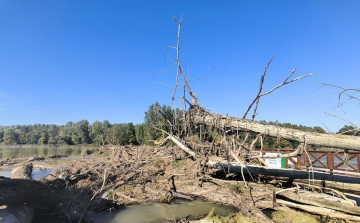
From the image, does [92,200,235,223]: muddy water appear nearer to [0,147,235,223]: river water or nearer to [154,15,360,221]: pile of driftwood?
[0,147,235,223]: river water

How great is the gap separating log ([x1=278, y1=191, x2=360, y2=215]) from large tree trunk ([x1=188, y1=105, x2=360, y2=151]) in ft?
8.45

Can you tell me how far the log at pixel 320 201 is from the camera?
5516 mm

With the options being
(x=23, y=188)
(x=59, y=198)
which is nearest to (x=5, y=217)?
(x=23, y=188)

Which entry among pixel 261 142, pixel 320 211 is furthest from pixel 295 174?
pixel 261 142

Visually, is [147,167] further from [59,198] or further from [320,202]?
[320,202]

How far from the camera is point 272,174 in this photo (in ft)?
25.6

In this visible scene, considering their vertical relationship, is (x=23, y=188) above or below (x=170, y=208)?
above

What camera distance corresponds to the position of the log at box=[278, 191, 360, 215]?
18.1 ft

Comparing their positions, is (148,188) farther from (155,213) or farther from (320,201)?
(320,201)

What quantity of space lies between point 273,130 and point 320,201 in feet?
10.5

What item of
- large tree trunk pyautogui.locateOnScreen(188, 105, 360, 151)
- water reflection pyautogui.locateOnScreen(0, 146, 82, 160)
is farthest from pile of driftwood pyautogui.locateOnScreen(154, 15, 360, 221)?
water reflection pyautogui.locateOnScreen(0, 146, 82, 160)

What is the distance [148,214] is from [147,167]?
11.6 ft

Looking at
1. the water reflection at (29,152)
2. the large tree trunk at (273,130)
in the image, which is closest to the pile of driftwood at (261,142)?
the large tree trunk at (273,130)

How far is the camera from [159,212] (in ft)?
22.2
